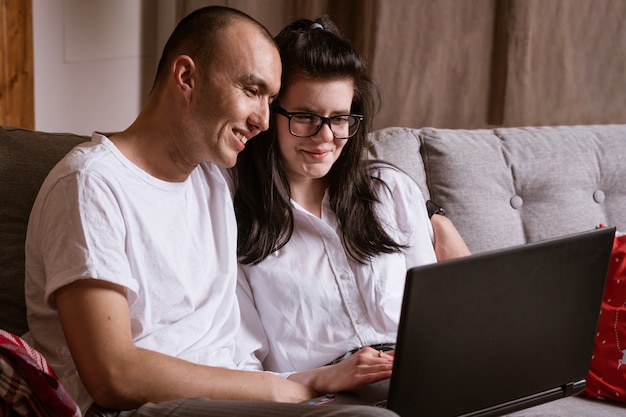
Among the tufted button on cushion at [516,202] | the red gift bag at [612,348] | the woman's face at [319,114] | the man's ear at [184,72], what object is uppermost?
the man's ear at [184,72]

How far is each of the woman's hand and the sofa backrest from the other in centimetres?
67

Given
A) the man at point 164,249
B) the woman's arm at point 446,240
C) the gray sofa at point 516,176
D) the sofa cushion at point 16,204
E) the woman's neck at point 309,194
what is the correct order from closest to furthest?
the man at point 164,249, the sofa cushion at point 16,204, the woman's neck at point 309,194, the woman's arm at point 446,240, the gray sofa at point 516,176

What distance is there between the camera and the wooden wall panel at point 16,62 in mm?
2572

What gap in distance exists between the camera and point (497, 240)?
83.4 inches

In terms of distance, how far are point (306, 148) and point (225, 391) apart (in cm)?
53

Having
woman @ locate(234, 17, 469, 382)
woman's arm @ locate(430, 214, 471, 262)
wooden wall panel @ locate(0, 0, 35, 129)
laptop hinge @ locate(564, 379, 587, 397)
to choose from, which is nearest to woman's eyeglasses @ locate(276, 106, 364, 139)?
woman @ locate(234, 17, 469, 382)

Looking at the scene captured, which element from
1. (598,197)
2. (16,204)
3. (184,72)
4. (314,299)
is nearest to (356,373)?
(314,299)

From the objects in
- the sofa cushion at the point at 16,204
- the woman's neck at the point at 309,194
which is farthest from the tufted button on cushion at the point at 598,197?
the sofa cushion at the point at 16,204

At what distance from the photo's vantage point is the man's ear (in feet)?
4.87

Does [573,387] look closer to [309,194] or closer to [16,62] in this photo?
[309,194]

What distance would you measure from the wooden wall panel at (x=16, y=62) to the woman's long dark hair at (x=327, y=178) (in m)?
1.17

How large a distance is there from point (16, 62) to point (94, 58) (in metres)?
0.27

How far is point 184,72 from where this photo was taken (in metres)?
1.49

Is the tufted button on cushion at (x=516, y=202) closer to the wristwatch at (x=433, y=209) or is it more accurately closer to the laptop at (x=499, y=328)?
the wristwatch at (x=433, y=209)
